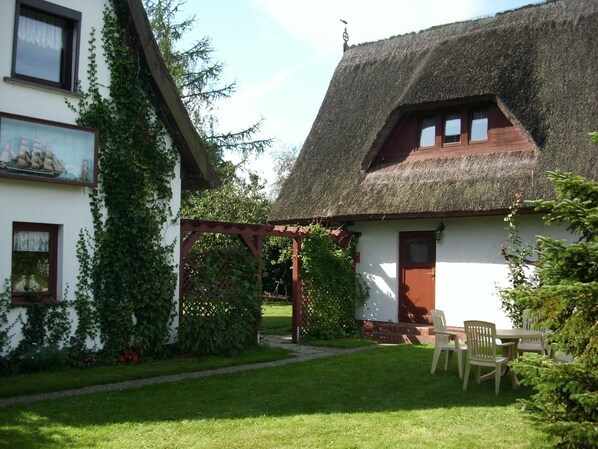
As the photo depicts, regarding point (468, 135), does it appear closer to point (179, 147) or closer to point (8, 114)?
point (179, 147)

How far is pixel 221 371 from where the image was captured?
9828 millimetres

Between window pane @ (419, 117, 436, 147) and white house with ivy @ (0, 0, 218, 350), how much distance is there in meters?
6.03

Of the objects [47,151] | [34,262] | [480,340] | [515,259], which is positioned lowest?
[480,340]

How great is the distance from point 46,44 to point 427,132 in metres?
8.58

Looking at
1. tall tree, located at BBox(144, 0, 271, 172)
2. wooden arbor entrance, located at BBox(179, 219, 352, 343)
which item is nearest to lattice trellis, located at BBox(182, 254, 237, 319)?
wooden arbor entrance, located at BBox(179, 219, 352, 343)

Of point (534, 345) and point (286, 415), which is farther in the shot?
point (534, 345)

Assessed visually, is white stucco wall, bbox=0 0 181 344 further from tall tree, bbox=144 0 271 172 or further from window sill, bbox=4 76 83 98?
tall tree, bbox=144 0 271 172

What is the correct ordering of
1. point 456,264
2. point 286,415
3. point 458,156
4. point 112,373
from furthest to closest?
point 458,156 < point 456,264 < point 112,373 < point 286,415

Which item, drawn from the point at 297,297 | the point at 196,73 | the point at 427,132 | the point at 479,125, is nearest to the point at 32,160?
the point at 297,297

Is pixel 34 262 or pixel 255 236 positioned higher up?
pixel 255 236

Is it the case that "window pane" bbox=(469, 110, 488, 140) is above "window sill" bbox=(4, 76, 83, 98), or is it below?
above

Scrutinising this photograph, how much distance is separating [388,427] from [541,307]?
2.77 metres

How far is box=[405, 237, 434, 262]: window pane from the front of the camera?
14336mm

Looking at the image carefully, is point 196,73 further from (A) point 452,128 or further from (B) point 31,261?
(B) point 31,261
